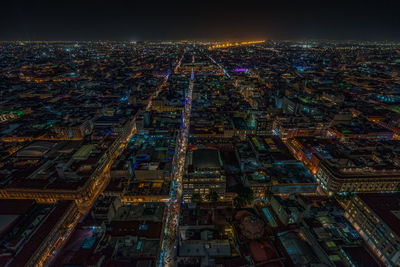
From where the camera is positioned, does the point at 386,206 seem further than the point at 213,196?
No

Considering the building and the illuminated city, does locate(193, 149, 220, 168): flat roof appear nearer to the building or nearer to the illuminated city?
the illuminated city

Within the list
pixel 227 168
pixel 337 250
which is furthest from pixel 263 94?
pixel 337 250

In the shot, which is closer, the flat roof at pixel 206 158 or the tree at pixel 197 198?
the tree at pixel 197 198

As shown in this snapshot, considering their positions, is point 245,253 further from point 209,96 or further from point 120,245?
point 209,96

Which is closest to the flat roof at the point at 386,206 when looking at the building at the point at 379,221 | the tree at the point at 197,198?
the building at the point at 379,221

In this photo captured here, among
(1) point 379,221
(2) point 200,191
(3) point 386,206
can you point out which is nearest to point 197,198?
(2) point 200,191

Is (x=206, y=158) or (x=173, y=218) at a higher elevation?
Answer: (x=206, y=158)

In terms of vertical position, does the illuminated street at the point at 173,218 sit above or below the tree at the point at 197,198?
below

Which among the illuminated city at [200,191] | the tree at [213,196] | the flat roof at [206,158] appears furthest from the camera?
the flat roof at [206,158]

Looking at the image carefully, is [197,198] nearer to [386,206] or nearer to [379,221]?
[379,221]

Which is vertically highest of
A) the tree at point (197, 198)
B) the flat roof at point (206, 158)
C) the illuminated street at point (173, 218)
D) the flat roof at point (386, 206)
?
the flat roof at point (206, 158)

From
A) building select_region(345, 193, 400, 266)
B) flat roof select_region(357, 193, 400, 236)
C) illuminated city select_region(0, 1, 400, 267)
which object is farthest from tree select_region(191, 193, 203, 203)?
flat roof select_region(357, 193, 400, 236)

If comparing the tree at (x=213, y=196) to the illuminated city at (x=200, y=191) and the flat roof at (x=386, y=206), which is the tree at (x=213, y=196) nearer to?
the illuminated city at (x=200, y=191)
